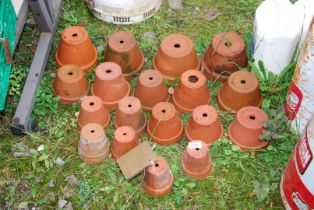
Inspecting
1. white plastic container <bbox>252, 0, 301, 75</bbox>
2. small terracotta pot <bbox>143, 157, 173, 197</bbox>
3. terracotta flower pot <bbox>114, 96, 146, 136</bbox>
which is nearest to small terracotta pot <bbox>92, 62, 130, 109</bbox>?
terracotta flower pot <bbox>114, 96, 146, 136</bbox>

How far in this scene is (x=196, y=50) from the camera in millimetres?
3127

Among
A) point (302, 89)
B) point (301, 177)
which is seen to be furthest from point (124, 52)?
point (301, 177)

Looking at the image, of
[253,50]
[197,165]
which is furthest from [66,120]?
[253,50]

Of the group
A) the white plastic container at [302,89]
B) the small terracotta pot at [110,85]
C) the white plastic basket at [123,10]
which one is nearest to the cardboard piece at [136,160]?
the small terracotta pot at [110,85]

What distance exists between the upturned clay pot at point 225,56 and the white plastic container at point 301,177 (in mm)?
739

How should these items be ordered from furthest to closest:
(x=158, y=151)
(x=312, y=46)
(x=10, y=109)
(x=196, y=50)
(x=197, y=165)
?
(x=196, y=50), (x=10, y=109), (x=158, y=151), (x=197, y=165), (x=312, y=46)

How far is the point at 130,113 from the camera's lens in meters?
2.59

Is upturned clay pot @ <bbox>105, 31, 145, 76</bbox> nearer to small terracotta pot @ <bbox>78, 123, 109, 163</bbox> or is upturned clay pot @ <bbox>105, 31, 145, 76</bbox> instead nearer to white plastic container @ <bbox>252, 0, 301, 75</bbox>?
small terracotta pot @ <bbox>78, 123, 109, 163</bbox>

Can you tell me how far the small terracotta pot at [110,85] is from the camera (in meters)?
2.69

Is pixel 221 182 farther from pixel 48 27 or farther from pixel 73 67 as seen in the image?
pixel 48 27

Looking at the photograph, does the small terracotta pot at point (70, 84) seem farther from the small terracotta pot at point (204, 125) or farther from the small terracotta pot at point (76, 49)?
the small terracotta pot at point (204, 125)

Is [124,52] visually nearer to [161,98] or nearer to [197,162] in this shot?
[161,98]

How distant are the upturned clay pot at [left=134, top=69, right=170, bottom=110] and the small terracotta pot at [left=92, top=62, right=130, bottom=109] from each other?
0.08m

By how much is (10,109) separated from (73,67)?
43cm
